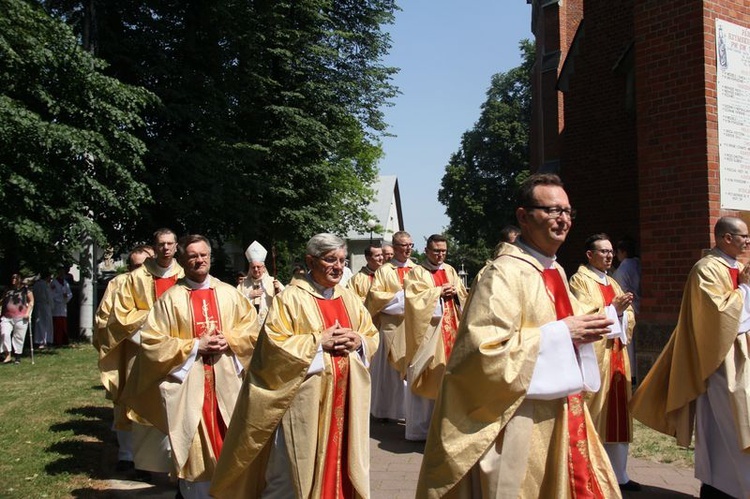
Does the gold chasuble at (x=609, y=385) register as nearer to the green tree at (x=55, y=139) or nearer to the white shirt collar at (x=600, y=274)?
the white shirt collar at (x=600, y=274)

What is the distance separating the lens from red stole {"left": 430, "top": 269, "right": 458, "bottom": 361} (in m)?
7.77

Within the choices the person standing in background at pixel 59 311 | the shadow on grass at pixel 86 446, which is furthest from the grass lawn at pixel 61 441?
the person standing in background at pixel 59 311

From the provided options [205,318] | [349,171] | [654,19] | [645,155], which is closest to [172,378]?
[205,318]

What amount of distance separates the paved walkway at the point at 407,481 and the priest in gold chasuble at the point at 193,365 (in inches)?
49.8

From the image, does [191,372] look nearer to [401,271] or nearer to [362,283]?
[401,271]

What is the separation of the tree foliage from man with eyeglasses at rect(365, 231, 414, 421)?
1051 centimetres

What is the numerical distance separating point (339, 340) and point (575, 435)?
1764mm

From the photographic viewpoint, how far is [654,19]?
28.6ft

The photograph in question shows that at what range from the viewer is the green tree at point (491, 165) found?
51531mm

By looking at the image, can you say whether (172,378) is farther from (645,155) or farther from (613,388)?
(645,155)

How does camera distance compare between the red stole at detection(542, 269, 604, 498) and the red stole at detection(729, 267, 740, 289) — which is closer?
the red stole at detection(542, 269, 604, 498)

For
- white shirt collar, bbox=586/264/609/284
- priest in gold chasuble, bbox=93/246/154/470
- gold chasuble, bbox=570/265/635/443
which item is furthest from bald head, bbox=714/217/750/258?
priest in gold chasuble, bbox=93/246/154/470

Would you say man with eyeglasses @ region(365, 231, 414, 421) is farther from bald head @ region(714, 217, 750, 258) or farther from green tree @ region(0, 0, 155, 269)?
green tree @ region(0, 0, 155, 269)

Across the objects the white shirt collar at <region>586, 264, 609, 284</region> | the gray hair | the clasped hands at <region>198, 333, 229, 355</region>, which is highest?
the gray hair
